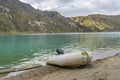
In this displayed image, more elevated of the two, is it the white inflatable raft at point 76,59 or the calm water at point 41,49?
the white inflatable raft at point 76,59

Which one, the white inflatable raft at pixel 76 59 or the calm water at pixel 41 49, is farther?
the calm water at pixel 41 49

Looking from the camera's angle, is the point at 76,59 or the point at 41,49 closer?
the point at 76,59

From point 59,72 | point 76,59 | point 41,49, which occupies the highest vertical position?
point 76,59

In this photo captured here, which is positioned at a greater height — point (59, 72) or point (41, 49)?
point (59, 72)

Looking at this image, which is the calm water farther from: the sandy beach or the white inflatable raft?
the white inflatable raft

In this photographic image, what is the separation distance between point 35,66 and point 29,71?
231 centimetres

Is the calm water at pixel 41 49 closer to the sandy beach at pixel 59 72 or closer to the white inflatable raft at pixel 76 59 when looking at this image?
the sandy beach at pixel 59 72

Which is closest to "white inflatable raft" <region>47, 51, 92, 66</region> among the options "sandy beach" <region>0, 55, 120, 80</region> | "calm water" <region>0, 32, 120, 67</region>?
"sandy beach" <region>0, 55, 120, 80</region>

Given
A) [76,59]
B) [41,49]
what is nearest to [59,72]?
[76,59]

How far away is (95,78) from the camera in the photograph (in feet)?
45.2

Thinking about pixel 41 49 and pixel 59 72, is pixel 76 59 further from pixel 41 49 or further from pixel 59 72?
pixel 41 49

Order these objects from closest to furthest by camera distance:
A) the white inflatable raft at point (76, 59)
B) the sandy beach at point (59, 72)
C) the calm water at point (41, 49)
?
the sandy beach at point (59, 72) → the white inflatable raft at point (76, 59) → the calm water at point (41, 49)

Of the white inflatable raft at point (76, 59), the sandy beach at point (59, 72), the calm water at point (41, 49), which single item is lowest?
the calm water at point (41, 49)

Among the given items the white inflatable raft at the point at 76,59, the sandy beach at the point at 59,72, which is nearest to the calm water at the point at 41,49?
the sandy beach at the point at 59,72
